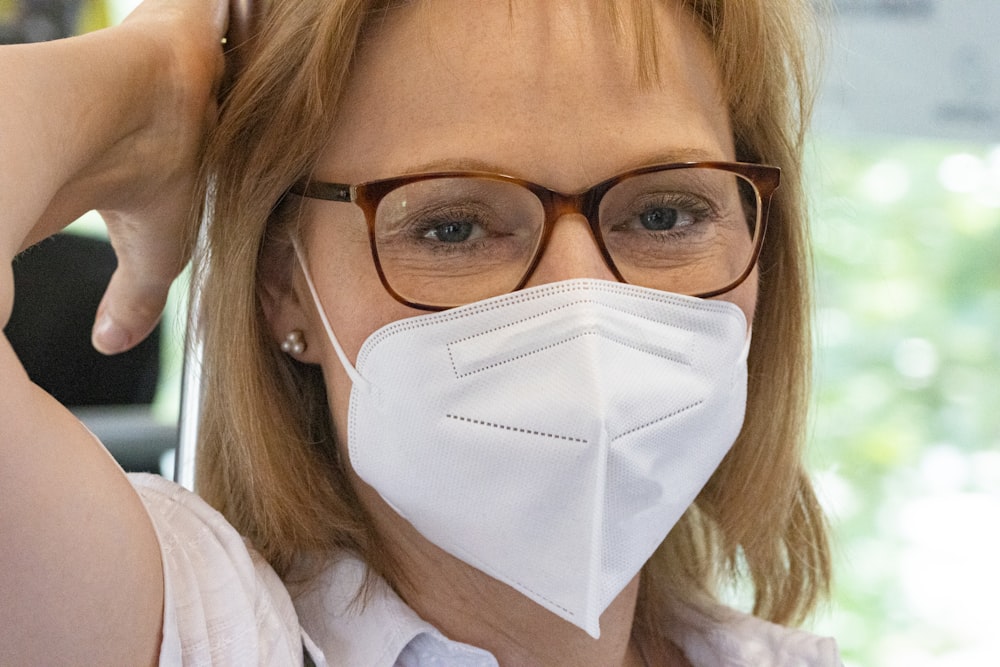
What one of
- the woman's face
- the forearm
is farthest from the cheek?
the forearm

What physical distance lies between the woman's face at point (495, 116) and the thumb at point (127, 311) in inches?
11.2

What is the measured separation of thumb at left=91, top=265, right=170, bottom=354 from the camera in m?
1.50

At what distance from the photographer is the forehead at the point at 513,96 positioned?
125cm

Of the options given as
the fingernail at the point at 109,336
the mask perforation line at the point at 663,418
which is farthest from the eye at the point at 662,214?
the fingernail at the point at 109,336

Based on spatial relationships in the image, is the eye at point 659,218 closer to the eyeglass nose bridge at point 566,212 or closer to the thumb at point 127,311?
the eyeglass nose bridge at point 566,212

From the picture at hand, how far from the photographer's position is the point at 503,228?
1280mm

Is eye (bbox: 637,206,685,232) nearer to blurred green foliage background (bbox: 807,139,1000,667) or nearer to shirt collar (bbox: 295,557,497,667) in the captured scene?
shirt collar (bbox: 295,557,497,667)

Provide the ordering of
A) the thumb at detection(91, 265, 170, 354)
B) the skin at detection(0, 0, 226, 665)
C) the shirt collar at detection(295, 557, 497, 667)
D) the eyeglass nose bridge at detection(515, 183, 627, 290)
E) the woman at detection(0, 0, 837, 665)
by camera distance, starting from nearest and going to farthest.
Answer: the skin at detection(0, 0, 226, 665)
the woman at detection(0, 0, 837, 665)
the eyeglass nose bridge at detection(515, 183, 627, 290)
the shirt collar at detection(295, 557, 497, 667)
the thumb at detection(91, 265, 170, 354)

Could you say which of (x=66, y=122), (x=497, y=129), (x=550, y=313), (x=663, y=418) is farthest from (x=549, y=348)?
(x=66, y=122)

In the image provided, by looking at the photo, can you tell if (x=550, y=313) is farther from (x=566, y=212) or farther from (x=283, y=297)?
(x=283, y=297)

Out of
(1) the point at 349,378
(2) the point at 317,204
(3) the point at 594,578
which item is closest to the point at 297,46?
(2) the point at 317,204

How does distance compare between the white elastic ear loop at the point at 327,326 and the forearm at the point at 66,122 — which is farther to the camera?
the white elastic ear loop at the point at 327,326

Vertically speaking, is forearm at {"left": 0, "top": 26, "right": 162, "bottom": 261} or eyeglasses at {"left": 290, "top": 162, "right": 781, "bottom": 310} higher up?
forearm at {"left": 0, "top": 26, "right": 162, "bottom": 261}

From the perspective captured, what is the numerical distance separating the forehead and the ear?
139 millimetres
